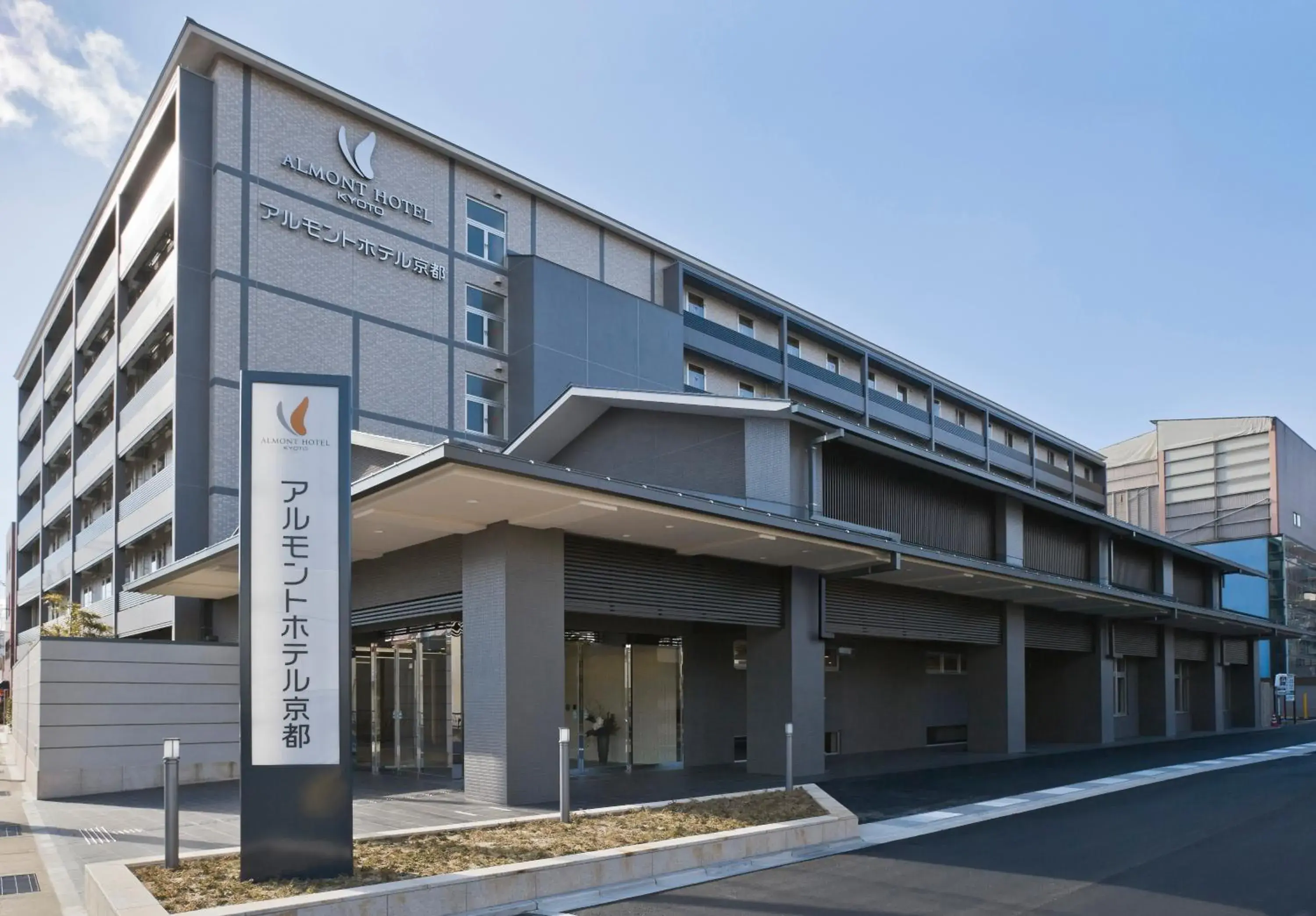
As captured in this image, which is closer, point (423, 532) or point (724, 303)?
point (423, 532)

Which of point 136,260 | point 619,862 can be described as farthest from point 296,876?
point 136,260

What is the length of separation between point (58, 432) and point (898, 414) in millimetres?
34238

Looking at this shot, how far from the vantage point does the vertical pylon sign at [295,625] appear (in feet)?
29.1

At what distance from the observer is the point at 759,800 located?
42.3 ft

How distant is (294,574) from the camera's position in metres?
9.24

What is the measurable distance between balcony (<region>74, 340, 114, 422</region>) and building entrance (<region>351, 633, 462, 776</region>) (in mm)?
16325

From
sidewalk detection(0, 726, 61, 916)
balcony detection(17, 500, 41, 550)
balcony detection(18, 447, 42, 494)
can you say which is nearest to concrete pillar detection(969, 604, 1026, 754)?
sidewalk detection(0, 726, 61, 916)

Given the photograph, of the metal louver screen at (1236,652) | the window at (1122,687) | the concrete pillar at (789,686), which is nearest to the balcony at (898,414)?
the metal louver screen at (1236,652)

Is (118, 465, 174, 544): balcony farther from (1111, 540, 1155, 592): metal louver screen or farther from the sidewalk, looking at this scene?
(1111, 540, 1155, 592): metal louver screen

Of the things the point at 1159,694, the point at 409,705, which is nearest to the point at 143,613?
the point at 409,705

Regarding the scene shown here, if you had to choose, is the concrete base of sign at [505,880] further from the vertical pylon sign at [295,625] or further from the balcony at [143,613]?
the balcony at [143,613]

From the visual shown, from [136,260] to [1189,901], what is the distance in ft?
98.2

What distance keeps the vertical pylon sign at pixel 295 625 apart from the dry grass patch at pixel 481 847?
38 cm

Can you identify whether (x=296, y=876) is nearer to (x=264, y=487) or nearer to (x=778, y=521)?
(x=264, y=487)
